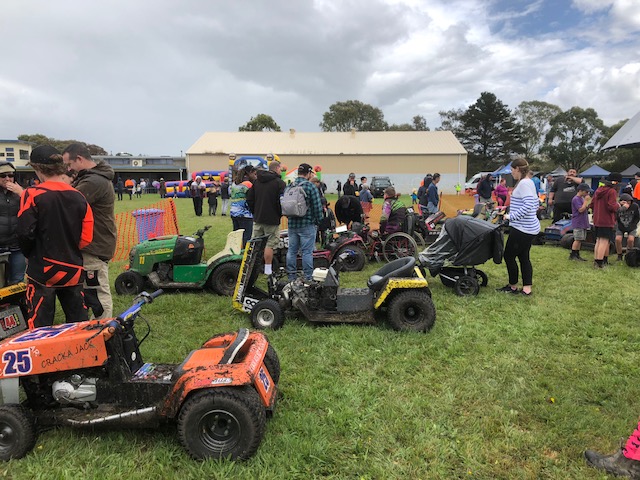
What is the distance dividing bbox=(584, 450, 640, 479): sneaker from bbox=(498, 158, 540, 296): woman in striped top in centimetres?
375

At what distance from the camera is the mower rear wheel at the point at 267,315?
4711 millimetres

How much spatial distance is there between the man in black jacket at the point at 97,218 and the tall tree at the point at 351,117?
64985 mm

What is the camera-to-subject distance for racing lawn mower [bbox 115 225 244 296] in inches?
243

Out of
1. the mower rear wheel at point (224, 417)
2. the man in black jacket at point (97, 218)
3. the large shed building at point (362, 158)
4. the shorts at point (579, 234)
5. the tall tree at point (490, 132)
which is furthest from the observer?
the tall tree at point (490, 132)

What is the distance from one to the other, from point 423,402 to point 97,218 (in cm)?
359

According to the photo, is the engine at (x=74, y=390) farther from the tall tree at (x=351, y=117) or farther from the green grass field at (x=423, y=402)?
the tall tree at (x=351, y=117)

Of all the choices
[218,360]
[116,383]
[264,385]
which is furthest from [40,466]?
[264,385]

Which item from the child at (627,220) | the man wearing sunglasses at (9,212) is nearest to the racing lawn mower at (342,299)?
the man wearing sunglasses at (9,212)

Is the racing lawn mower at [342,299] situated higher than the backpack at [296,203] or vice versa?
the backpack at [296,203]

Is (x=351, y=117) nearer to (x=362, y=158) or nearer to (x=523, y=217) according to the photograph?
(x=362, y=158)

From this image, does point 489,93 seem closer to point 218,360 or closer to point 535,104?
point 535,104

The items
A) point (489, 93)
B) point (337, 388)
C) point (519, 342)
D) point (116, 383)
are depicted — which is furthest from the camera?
point (489, 93)

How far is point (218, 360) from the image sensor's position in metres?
2.89

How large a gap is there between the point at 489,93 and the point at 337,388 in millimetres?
60758
